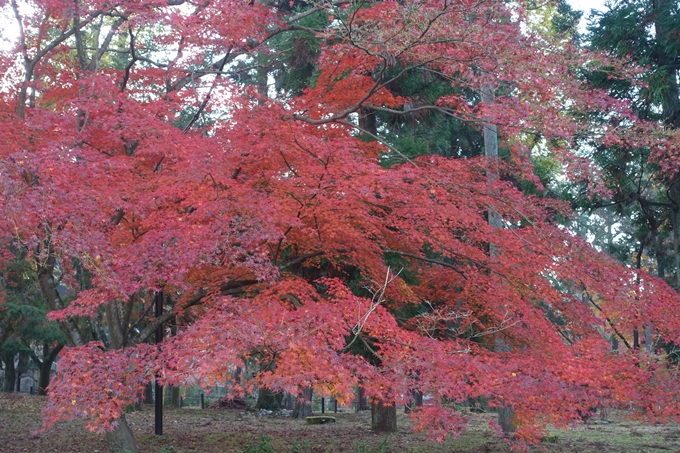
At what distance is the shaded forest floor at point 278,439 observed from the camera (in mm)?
13281

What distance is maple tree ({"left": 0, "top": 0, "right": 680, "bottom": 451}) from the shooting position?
892 centimetres

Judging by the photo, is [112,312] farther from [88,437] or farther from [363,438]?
[363,438]

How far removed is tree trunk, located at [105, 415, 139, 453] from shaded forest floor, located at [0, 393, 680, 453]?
2.46 ft

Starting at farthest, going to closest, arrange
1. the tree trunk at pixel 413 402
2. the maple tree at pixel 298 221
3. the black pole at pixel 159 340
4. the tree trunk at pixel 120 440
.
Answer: the black pole at pixel 159 340 → the tree trunk at pixel 120 440 → the tree trunk at pixel 413 402 → the maple tree at pixel 298 221

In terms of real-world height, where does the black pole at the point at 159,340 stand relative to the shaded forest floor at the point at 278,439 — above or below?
above

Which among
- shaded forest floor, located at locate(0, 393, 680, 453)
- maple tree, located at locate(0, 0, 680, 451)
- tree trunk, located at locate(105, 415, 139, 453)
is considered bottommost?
shaded forest floor, located at locate(0, 393, 680, 453)

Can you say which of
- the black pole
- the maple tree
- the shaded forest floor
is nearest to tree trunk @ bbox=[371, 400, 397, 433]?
the shaded forest floor

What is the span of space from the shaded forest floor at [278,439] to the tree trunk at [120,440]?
2.46ft

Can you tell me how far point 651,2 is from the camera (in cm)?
1759

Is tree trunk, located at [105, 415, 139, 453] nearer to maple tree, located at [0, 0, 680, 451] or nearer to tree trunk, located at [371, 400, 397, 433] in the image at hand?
maple tree, located at [0, 0, 680, 451]

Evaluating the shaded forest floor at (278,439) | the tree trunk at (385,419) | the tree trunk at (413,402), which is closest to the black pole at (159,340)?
the shaded forest floor at (278,439)

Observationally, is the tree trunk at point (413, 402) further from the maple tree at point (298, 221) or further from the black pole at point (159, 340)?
the black pole at point (159, 340)

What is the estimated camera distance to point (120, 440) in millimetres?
11258

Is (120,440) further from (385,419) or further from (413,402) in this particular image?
(385,419)
